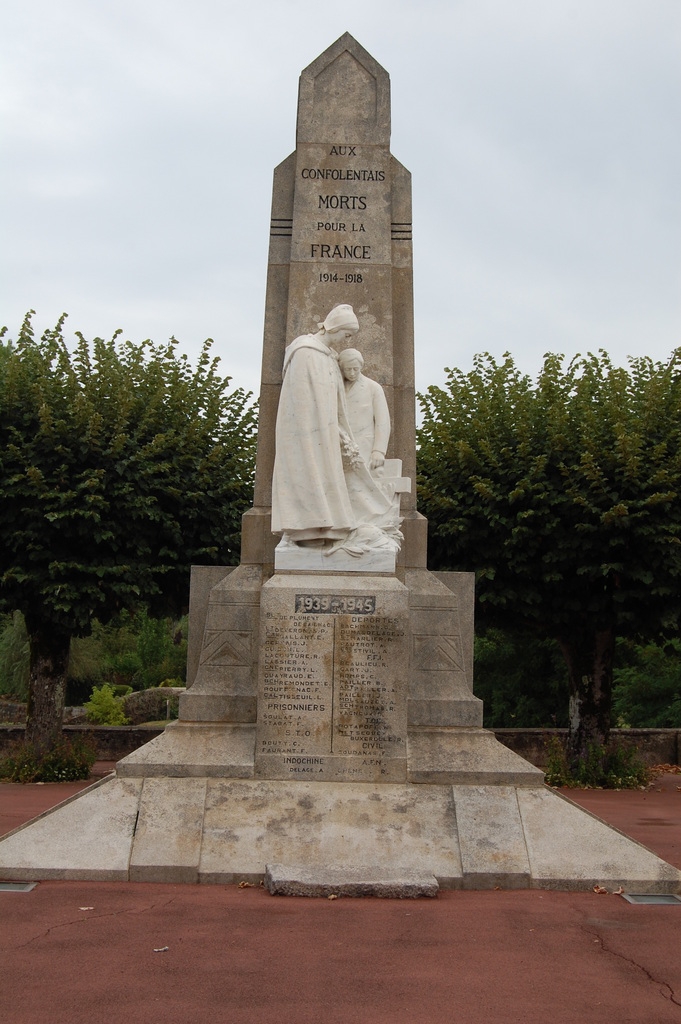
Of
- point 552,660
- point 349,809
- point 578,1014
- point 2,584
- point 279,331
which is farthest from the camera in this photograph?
point 552,660

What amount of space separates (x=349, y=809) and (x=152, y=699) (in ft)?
71.4

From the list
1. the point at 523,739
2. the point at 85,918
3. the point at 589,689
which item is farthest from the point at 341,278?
the point at 523,739

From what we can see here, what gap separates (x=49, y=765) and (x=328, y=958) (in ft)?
31.6

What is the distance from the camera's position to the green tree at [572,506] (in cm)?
1455

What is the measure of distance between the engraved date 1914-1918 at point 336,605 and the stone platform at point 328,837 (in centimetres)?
121

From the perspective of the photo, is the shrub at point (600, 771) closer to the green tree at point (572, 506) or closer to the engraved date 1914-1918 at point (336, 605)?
the green tree at point (572, 506)

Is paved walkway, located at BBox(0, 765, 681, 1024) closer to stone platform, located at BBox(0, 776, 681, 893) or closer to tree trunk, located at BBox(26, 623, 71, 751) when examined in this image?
stone platform, located at BBox(0, 776, 681, 893)

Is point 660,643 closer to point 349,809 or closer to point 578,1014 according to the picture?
point 349,809

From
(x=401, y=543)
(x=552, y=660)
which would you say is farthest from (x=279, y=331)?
(x=552, y=660)

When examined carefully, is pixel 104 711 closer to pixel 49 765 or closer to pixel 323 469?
pixel 49 765

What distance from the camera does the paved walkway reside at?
16.2 feet

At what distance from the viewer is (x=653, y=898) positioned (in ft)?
23.1

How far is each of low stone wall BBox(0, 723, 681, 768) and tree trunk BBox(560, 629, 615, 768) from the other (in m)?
0.83

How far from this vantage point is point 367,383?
9094 millimetres
